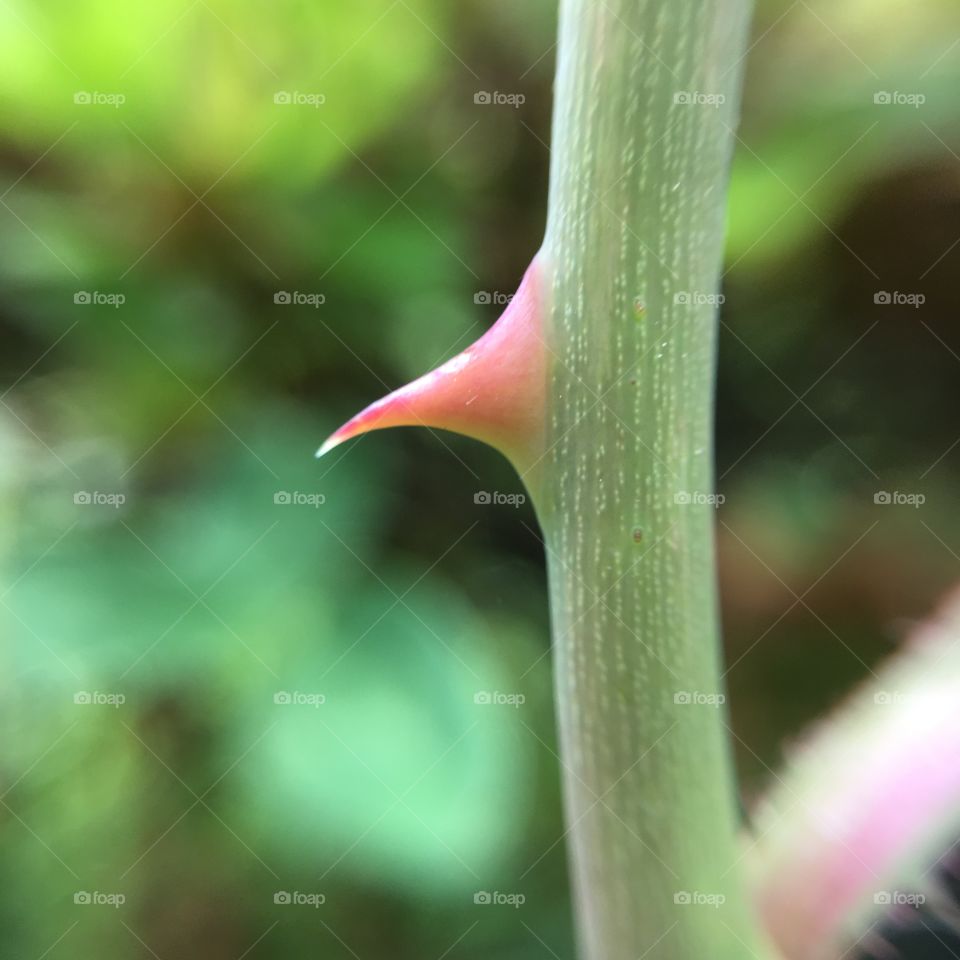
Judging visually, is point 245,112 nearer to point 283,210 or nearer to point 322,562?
point 283,210

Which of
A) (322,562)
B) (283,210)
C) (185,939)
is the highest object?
(283,210)

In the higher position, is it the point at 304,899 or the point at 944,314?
the point at 944,314

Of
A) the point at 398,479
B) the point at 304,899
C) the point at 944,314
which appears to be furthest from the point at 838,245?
the point at 304,899

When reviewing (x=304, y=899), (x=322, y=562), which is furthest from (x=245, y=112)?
(x=304, y=899)
